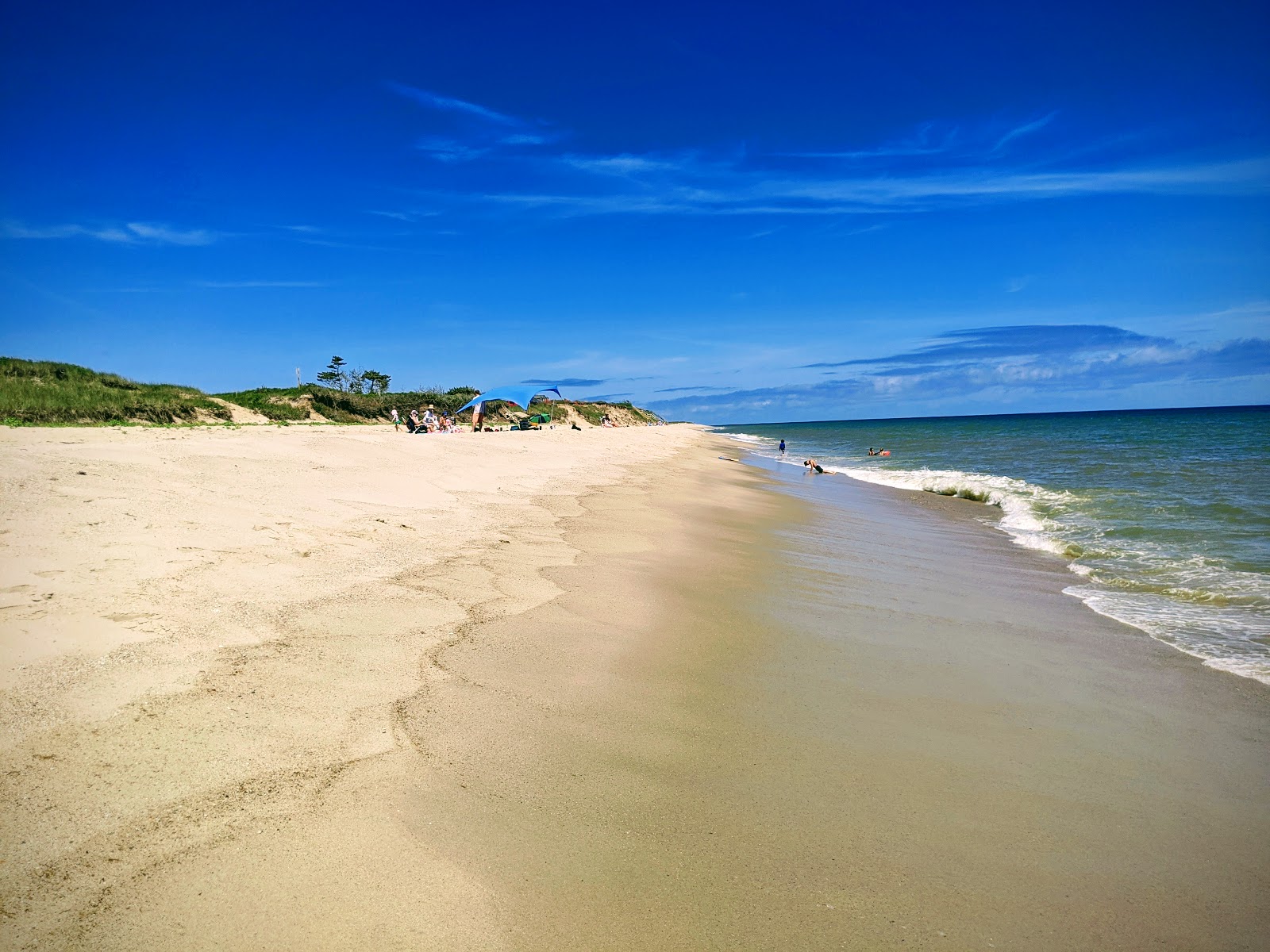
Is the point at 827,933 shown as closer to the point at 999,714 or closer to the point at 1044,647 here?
the point at 999,714

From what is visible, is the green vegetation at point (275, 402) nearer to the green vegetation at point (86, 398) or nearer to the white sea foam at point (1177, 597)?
the green vegetation at point (86, 398)

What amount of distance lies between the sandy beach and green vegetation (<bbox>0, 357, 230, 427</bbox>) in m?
14.9

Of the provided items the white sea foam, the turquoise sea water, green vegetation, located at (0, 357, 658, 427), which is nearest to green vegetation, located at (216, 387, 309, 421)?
green vegetation, located at (0, 357, 658, 427)

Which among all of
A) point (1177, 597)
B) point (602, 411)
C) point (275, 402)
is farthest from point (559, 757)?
point (602, 411)

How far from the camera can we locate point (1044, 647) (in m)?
5.59

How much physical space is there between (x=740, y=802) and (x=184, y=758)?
240 centimetres

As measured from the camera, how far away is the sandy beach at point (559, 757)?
2307mm

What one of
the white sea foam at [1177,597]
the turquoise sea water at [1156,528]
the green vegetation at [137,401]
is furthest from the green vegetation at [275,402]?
the white sea foam at [1177,597]

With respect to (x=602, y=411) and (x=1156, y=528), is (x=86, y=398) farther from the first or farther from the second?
(x=602, y=411)

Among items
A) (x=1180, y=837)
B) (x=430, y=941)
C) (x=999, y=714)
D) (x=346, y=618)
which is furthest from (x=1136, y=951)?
(x=346, y=618)

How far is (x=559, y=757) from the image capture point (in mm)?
3287

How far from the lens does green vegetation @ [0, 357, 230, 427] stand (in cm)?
1795

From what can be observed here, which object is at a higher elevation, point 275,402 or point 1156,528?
point 275,402

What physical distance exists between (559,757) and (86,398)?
23.9m
